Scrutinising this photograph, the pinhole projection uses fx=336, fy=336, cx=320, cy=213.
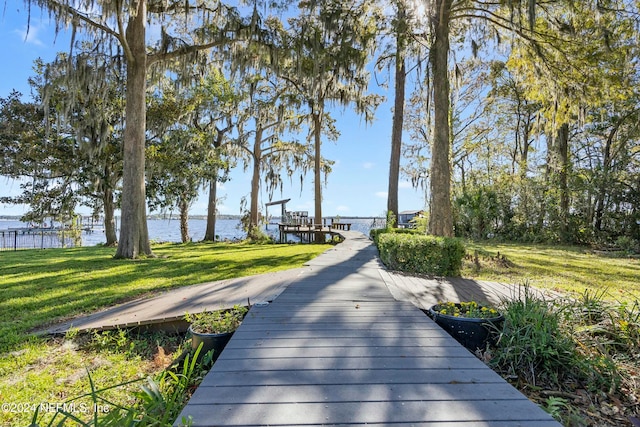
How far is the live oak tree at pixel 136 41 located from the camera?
6863 mm

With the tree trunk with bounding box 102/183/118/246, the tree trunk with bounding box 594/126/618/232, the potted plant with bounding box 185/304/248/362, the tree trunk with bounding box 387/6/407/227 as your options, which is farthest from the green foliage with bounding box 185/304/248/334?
the tree trunk with bounding box 594/126/618/232

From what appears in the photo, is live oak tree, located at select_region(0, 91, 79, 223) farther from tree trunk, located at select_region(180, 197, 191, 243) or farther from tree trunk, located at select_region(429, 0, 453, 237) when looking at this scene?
tree trunk, located at select_region(429, 0, 453, 237)

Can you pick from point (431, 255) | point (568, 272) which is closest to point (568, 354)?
point (431, 255)

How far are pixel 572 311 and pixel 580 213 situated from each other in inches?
508

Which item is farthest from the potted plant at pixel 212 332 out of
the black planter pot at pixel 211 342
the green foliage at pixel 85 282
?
the green foliage at pixel 85 282

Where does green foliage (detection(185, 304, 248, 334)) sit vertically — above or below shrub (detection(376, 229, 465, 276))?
below

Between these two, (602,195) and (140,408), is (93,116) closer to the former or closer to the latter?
(140,408)

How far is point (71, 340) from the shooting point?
324 cm

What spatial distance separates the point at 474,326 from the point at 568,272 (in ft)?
18.5

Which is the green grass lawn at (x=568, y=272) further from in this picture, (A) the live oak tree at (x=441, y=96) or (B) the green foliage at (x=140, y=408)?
(B) the green foliage at (x=140, y=408)

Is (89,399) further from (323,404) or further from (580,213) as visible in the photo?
(580,213)

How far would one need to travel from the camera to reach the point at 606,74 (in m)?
7.84

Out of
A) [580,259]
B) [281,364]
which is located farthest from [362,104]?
[281,364]

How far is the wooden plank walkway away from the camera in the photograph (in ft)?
5.11
